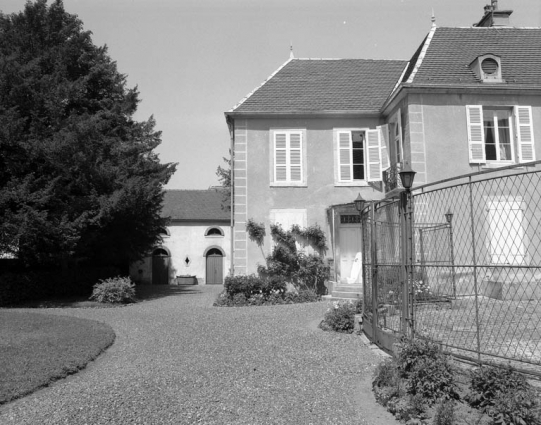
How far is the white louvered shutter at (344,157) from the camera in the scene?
17.5m

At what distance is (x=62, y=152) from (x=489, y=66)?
13.9 metres

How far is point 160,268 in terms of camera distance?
30.1 m

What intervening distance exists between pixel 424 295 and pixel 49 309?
11623 mm

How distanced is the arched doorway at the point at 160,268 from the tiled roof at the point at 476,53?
18760 mm

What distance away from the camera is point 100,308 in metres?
16.1

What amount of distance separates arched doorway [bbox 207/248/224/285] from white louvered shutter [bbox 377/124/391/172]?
15.5 meters

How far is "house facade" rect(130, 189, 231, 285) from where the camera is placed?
30.0 m

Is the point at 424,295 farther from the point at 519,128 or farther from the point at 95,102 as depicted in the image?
the point at 95,102

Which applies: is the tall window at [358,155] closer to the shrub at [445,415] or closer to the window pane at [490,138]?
the window pane at [490,138]

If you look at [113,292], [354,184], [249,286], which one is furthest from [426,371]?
[113,292]

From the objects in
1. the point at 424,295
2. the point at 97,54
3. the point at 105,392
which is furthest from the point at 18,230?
the point at 424,295

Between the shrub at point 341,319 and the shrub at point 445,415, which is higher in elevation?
the shrub at point 341,319

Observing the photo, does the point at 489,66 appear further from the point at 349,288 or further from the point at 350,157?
the point at 349,288

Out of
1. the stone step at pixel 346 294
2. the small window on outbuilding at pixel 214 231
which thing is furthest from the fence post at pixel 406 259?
the small window on outbuilding at pixel 214 231
